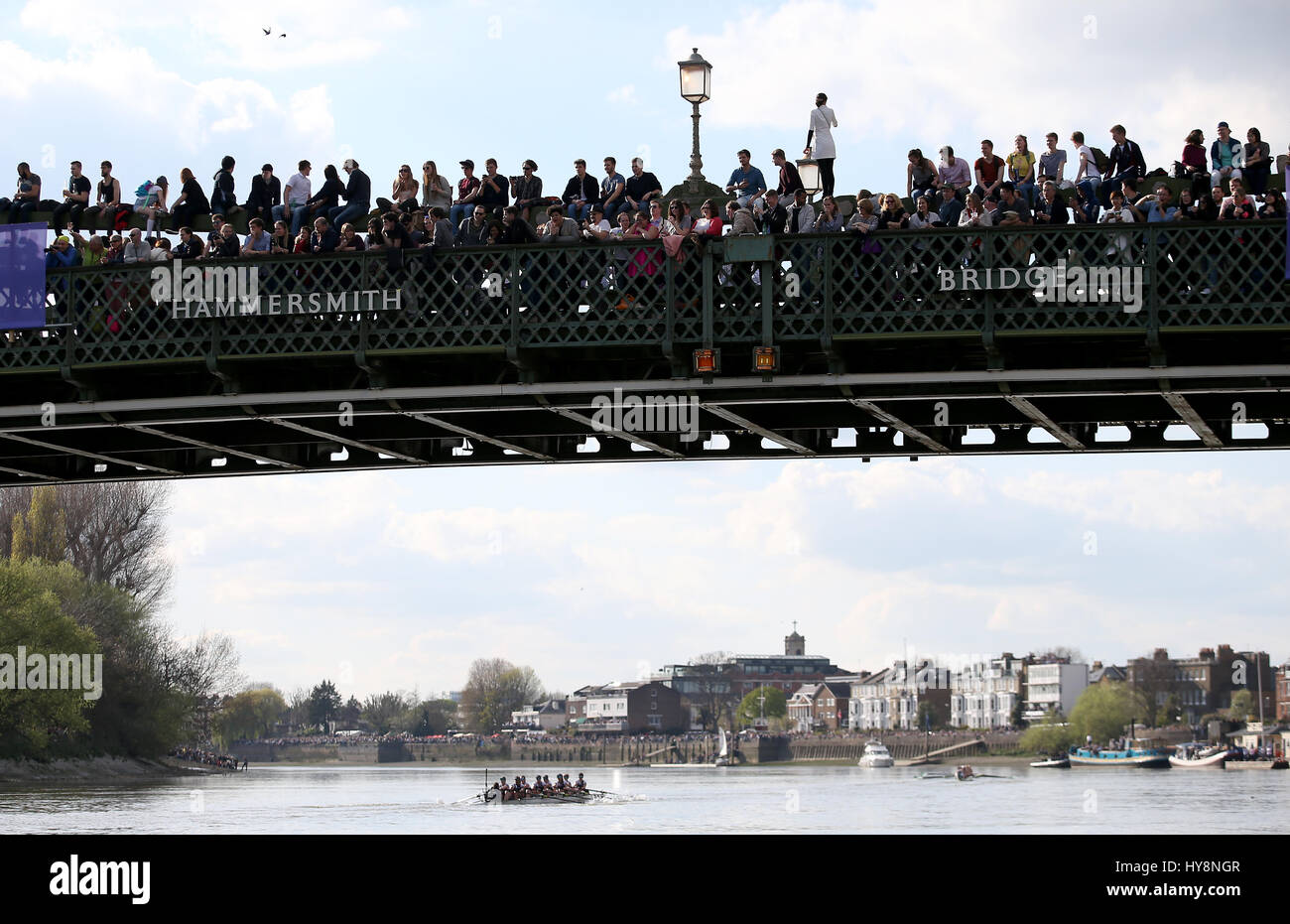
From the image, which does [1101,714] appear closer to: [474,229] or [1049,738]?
[1049,738]

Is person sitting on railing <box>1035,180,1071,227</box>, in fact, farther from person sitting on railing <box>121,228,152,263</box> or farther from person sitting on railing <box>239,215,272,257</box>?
person sitting on railing <box>121,228,152,263</box>

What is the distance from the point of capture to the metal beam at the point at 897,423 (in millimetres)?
27453

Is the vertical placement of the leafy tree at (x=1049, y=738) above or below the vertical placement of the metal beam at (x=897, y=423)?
below

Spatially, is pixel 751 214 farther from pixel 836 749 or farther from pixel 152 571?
pixel 836 749

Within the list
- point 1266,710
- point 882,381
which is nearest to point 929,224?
point 882,381

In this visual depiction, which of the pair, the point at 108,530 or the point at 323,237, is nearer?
the point at 323,237

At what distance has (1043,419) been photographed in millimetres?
28641

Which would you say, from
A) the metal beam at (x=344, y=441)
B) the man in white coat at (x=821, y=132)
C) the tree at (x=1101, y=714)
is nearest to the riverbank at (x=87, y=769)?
the metal beam at (x=344, y=441)

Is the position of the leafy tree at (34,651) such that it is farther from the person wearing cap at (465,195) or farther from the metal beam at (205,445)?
the person wearing cap at (465,195)

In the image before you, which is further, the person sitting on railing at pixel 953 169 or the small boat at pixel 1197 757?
the small boat at pixel 1197 757

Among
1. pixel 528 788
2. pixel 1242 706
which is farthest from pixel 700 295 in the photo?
pixel 1242 706

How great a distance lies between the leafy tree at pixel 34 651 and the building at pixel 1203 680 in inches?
4713

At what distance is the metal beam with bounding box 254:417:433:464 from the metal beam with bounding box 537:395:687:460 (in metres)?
3.73

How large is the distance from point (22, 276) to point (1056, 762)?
146 metres
